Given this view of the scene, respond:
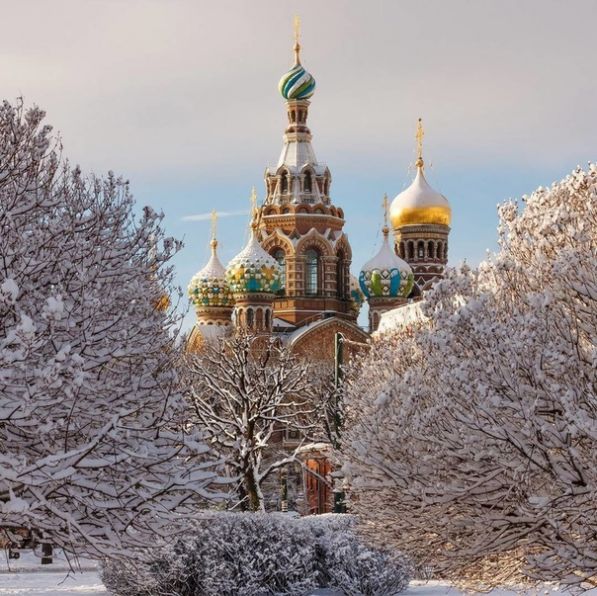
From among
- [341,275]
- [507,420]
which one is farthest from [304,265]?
[507,420]

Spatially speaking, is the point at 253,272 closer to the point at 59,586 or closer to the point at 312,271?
the point at 312,271

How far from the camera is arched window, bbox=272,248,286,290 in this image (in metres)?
63.7

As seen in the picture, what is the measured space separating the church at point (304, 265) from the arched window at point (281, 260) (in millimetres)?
53

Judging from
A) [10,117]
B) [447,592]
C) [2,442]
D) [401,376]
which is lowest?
[447,592]

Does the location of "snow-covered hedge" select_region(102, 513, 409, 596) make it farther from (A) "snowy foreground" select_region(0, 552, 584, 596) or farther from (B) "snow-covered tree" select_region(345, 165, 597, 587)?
(B) "snow-covered tree" select_region(345, 165, 597, 587)

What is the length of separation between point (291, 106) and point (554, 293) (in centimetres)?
5625

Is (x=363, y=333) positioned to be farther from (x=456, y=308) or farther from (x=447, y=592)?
(x=456, y=308)

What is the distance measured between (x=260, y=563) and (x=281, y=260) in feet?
155

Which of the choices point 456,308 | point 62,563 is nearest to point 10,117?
point 456,308

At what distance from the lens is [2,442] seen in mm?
11539

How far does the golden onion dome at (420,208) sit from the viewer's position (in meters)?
68.9

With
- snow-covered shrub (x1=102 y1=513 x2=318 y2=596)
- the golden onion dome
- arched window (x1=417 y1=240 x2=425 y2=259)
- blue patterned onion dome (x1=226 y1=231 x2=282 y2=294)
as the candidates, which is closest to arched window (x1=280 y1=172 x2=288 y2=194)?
blue patterned onion dome (x1=226 y1=231 x2=282 y2=294)

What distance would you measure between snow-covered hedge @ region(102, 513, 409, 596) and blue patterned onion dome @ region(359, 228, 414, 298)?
4360 centimetres

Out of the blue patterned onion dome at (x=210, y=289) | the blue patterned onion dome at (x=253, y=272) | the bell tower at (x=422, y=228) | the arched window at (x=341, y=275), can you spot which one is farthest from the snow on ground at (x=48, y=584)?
the bell tower at (x=422, y=228)
